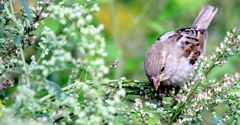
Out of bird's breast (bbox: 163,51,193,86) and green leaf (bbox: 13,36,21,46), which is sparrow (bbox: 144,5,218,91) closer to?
bird's breast (bbox: 163,51,193,86)

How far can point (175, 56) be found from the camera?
218 inches

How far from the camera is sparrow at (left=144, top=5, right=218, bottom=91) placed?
495 cm

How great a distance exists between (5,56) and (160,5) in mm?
5353

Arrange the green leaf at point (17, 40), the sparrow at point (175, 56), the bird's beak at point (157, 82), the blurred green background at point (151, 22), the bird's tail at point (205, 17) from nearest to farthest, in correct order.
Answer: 1. the green leaf at point (17, 40)
2. the bird's beak at point (157, 82)
3. the sparrow at point (175, 56)
4. the bird's tail at point (205, 17)
5. the blurred green background at point (151, 22)

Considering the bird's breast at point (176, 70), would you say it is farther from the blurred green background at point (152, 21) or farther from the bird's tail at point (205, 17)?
the blurred green background at point (152, 21)

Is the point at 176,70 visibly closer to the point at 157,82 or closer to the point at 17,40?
the point at 157,82

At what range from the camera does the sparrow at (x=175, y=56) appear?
4951 millimetres

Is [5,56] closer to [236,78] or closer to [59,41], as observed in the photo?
[59,41]

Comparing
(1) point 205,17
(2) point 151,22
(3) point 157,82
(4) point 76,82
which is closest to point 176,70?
(3) point 157,82

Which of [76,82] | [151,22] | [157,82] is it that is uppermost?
[151,22]

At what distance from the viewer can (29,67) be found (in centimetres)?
251

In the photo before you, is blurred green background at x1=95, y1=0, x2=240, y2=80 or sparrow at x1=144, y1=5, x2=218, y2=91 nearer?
sparrow at x1=144, y1=5, x2=218, y2=91

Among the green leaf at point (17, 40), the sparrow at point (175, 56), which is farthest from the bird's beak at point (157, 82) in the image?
the green leaf at point (17, 40)

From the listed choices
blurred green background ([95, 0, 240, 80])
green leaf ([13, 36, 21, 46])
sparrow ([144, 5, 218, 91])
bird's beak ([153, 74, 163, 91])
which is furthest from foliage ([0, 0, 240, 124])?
blurred green background ([95, 0, 240, 80])
